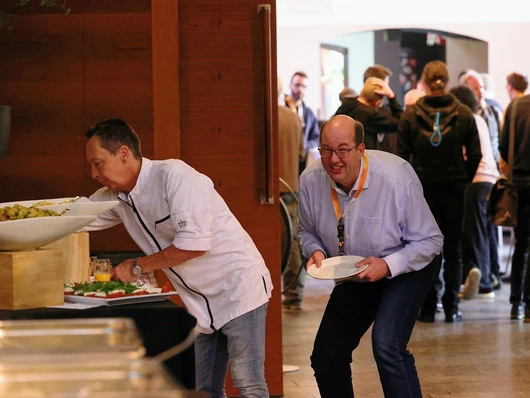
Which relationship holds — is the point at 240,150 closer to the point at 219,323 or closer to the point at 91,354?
the point at 219,323

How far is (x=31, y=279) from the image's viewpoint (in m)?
2.88

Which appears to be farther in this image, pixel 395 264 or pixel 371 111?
pixel 371 111

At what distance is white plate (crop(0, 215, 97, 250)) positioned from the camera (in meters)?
2.83

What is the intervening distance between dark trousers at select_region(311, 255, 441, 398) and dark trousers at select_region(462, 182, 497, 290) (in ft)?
14.1

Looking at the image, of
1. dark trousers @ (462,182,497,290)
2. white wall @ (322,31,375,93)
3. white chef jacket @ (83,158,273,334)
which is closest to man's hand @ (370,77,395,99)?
dark trousers @ (462,182,497,290)

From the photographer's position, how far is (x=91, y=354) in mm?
1631

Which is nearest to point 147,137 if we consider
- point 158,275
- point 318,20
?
point 158,275

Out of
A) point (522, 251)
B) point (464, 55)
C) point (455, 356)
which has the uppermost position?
point (464, 55)

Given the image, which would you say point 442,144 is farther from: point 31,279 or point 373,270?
point 31,279

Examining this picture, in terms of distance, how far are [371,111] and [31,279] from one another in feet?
14.1

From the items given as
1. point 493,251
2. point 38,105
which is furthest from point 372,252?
point 493,251

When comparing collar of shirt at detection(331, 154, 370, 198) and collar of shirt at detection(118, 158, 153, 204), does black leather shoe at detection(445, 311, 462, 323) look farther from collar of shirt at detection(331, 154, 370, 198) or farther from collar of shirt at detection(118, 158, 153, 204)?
collar of shirt at detection(118, 158, 153, 204)

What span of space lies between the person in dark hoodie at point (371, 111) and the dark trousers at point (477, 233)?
130cm

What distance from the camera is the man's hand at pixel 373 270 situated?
354cm
